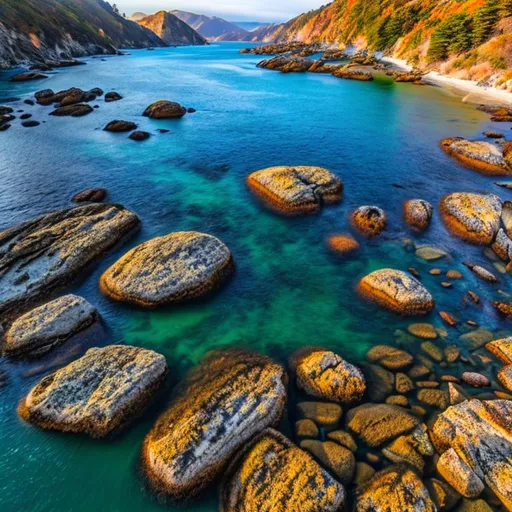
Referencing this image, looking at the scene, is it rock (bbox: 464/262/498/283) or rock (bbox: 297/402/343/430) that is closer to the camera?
rock (bbox: 297/402/343/430)

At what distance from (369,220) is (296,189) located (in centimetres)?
889

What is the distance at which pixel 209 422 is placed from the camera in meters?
15.2

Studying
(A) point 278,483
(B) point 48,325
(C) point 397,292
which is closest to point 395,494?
(A) point 278,483

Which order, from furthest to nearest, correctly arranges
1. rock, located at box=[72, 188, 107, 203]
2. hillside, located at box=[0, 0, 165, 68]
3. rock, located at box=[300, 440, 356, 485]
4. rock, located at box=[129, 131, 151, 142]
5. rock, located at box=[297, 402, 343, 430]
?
hillside, located at box=[0, 0, 165, 68] < rock, located at box=[129, 131, 151, 142] < rock, located at box=[72, 188, 107, 203] < rock, located at box=[297, 402, 343, 430] < rock, located at box=[300, 440, 356, 485]

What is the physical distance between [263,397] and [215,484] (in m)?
4.33

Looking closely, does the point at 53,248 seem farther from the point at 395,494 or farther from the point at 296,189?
the point at 395,494

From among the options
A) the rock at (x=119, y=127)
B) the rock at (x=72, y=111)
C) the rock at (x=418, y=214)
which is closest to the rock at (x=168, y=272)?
the rock at (x=418, y=214)

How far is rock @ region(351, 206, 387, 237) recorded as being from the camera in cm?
3259

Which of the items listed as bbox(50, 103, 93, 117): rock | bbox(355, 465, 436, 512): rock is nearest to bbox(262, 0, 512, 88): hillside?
bbox(355, 465, 436, 512): rock

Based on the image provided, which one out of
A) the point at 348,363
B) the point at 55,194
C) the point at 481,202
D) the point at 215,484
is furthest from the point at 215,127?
the point at 215,484

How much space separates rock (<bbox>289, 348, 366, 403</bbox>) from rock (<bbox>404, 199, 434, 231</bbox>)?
822 inches

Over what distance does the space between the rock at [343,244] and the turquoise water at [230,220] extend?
1.21 meters

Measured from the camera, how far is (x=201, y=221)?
34188mm

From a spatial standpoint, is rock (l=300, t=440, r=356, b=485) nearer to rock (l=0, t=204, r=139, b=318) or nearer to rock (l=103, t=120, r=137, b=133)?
rock (l=0, t=204, r=139, b=318)
